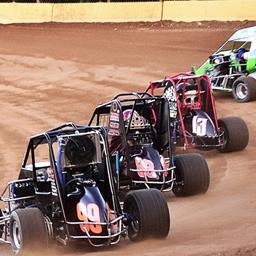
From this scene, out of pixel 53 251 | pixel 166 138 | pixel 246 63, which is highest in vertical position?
pixel 246 63

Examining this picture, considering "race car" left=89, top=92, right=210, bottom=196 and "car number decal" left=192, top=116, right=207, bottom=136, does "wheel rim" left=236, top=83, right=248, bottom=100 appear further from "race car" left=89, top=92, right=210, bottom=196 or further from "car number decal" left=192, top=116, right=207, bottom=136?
"race car" left=89, top=92, right=210, bottom=196

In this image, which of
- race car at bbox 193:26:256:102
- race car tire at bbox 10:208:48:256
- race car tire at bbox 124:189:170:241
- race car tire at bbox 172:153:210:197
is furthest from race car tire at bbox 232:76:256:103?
race car tire at bbox 10:208:48:256

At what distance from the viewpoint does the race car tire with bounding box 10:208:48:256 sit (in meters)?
7.58

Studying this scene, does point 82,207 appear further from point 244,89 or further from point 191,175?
point 244,89

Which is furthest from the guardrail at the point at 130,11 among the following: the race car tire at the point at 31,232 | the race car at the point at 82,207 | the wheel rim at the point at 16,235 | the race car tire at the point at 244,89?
the race car tire at the point at 31,232

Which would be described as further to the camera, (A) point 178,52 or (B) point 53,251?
(A) point 178,52

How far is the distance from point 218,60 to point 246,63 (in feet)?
1.99

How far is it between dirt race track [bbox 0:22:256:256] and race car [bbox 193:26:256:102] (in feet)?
1.05

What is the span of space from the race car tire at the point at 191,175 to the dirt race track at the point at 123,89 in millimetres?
124

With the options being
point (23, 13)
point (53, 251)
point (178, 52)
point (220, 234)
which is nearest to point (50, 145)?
point (53, 251)

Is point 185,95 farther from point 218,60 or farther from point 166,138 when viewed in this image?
point 218,60

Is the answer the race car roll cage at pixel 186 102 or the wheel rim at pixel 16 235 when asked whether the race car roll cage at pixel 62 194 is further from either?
the race car roll cage at pixel 186 102

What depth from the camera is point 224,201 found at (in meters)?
9.80

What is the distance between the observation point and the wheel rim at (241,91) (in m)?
17.4
